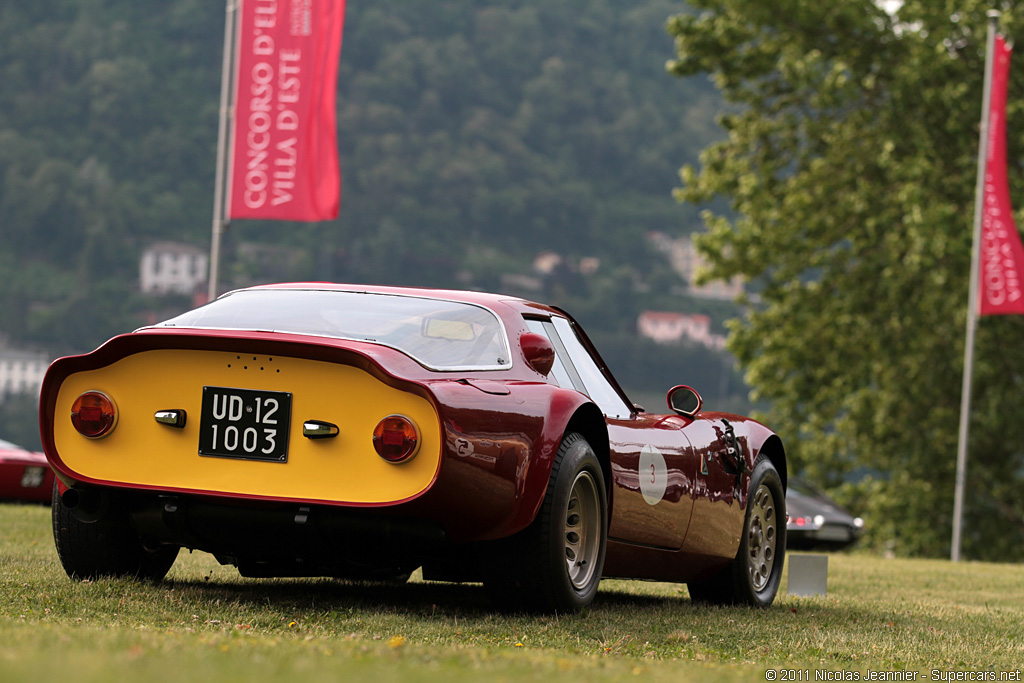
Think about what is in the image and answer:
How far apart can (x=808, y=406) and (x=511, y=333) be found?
2380cm

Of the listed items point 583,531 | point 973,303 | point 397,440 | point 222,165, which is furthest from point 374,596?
point 973,303

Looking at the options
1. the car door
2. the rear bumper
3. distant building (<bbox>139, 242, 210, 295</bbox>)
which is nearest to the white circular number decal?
the car door

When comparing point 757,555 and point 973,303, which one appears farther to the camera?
point 973,303

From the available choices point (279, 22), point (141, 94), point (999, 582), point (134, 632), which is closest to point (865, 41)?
point (279, 22)

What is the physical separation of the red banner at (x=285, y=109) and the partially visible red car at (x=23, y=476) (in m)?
3.70

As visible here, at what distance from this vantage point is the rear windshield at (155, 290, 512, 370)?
5.65 meters

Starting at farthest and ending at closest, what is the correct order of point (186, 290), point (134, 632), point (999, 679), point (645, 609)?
1. point (186, 290)
2. point (645, 609)
3. point (999, 679)
4. point (134, 632)

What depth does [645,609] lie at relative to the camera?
680 cm

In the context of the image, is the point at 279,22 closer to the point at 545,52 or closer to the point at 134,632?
the point at 134,632

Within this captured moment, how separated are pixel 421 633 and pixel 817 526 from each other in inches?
653

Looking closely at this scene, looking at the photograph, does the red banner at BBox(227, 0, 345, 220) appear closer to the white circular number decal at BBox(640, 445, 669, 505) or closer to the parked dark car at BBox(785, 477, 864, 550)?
the parked dark car at BBox(785, 477, 864, 550)

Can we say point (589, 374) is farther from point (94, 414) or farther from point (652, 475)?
point (94, 414)

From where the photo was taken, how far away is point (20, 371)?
308 ft

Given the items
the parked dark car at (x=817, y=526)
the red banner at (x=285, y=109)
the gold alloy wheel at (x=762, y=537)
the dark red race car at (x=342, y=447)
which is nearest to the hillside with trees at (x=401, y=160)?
the parked dark car at (x=817, y=526)
